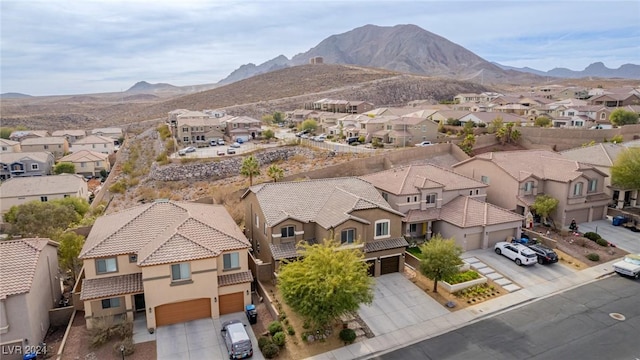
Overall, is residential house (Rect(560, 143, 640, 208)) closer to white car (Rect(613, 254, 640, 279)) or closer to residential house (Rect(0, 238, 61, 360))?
white car (Rect(613, 254, 640, 279))

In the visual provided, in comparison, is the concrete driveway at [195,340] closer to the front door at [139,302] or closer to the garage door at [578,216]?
the front door at [139,302]

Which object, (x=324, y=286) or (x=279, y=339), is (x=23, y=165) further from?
(x=324, y=286)

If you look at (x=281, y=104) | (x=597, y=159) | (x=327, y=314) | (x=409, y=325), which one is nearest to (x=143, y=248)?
(x=327, y=314)

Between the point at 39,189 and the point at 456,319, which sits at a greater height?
the point at 39,189

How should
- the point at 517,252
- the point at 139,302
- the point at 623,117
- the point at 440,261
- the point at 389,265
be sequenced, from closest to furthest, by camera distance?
the point at 139,302
the point at 440,261
the point at 389,265
the point at 517,252
the point at 623,117

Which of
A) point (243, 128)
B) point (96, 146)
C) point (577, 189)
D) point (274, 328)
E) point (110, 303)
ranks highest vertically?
point (243, 128)

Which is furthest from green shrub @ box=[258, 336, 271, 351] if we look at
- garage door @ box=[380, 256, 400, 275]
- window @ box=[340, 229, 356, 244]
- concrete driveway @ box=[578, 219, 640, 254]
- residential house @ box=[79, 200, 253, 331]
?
concrete driveway @ box=[578, 219, 640, 254]

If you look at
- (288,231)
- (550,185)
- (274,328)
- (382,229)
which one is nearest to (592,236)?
(550,185)

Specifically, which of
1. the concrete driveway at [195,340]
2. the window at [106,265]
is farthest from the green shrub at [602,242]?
the window at [106,265]
